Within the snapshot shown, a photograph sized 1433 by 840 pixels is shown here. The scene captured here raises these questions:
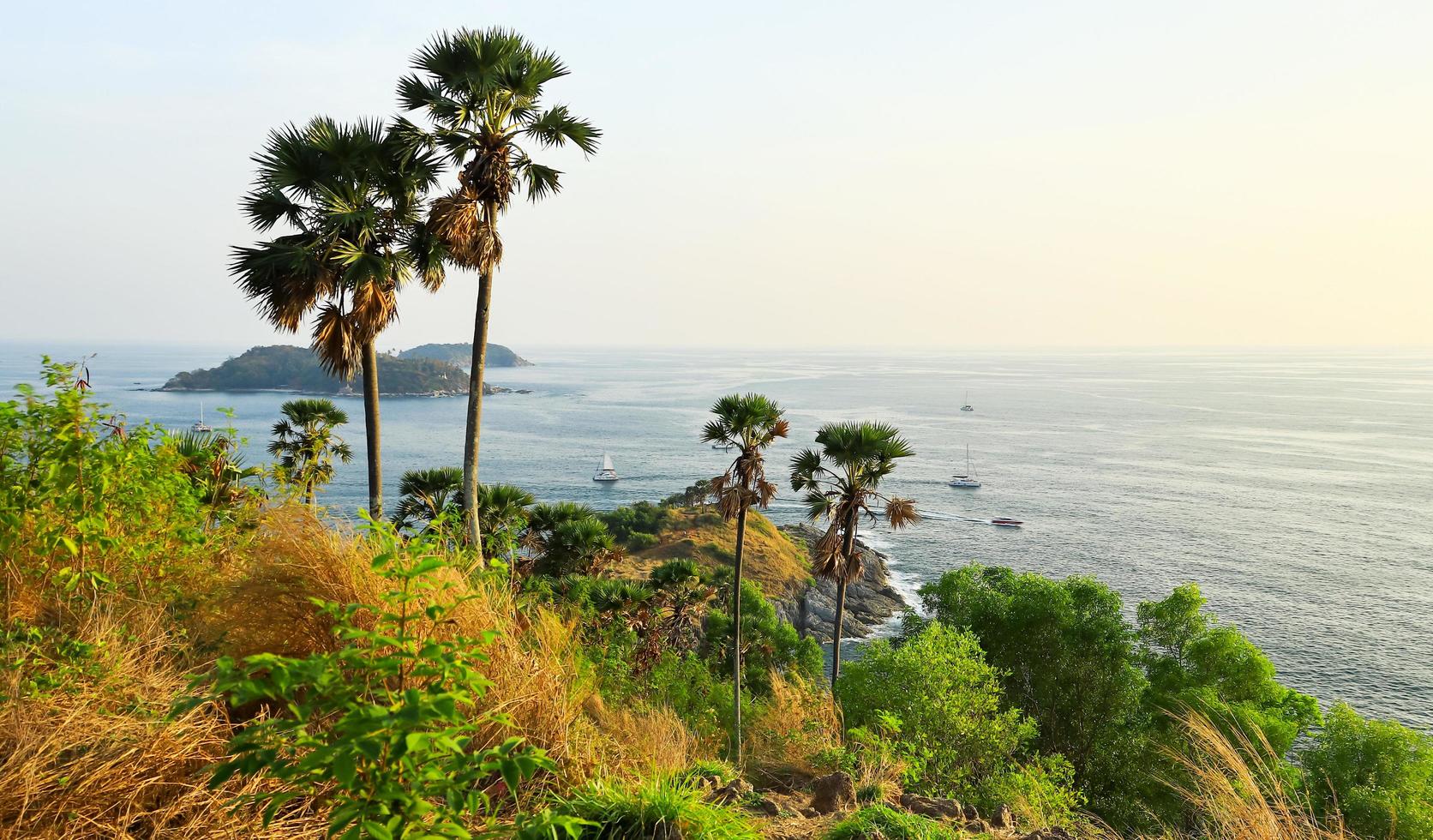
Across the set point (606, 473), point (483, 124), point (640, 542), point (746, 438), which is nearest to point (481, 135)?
point (483, 124)

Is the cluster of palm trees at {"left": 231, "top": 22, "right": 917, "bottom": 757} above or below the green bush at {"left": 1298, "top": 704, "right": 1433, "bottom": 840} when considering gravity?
above

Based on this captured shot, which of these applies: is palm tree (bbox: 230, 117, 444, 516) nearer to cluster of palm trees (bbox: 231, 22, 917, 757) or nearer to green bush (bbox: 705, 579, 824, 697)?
cluster of palm trees (bbox: 231, 22, 917, 757)

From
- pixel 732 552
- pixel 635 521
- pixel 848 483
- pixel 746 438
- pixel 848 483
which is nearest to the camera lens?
pixel 746 438

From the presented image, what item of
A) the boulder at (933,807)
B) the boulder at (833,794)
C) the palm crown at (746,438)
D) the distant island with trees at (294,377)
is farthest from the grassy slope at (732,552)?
the distant island with trees at (294,377)

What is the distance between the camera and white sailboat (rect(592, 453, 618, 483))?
257ft

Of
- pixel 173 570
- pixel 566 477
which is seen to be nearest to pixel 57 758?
pixel 173 570

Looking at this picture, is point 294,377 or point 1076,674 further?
point 294,377

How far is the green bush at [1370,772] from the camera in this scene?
1794 centimetres

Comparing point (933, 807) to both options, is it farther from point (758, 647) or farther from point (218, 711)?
point (758, 647)

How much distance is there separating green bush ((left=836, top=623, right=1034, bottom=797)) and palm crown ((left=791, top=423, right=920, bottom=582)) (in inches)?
187

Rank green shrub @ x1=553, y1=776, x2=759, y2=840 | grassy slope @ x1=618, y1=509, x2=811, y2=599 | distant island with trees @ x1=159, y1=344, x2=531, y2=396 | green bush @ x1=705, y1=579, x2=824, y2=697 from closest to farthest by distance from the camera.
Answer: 1. green shrub @ x1=553, y1=776, x2=759, y2=840
2. green bush @ x1=705, y1=579, x2=824, y2=697
3. grassy slope @ x1=618, y1=509, x2=811, y2=599
4. distant island with trees @ x1=159, y1=344, x2=531, y2=396

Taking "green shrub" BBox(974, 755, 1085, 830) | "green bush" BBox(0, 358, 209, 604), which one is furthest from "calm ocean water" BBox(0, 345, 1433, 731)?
"green shrub" BBox(974, 755, 1085, 830)

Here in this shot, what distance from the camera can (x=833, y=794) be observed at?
605cm

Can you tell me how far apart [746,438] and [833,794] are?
13330 mm
